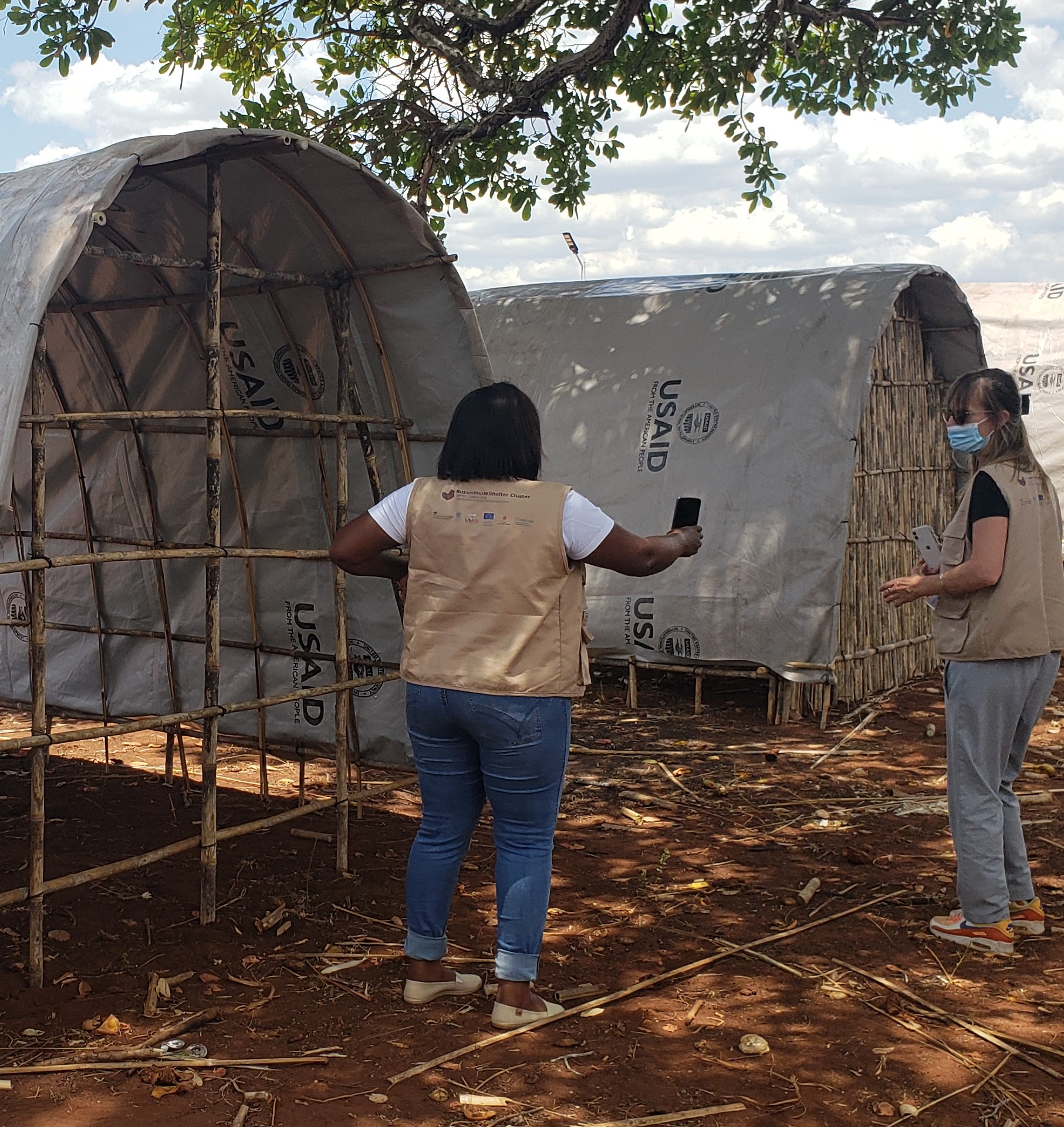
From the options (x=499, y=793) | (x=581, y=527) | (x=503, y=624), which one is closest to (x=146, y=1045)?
(x=499, y=793)

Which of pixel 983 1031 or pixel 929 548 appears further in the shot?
pixel 929 548

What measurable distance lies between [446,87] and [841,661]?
18.6ft

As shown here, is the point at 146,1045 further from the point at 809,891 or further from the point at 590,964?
the point at 809,891

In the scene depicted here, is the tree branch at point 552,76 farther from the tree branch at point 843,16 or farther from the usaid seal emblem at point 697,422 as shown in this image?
the usaid seal emblem at point 697,422

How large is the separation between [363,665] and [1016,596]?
314cm

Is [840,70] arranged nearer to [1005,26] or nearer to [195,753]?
[1005,26]

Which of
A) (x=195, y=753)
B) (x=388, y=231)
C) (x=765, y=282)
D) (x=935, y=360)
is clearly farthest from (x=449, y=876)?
(x=935, y=360)

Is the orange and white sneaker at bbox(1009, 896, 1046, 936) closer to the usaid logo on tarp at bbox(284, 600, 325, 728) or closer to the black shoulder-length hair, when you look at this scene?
the black shoulder-length hair

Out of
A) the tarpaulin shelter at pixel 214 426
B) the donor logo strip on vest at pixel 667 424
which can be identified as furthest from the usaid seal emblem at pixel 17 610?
the donor logo strip on vest at pixel 667 424

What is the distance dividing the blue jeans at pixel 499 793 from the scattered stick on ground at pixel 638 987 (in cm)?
18

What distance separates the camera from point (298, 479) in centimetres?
623

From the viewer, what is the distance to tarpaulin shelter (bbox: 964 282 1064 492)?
1566 cm

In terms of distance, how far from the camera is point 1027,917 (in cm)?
475

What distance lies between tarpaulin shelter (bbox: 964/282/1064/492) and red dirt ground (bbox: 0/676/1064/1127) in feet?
31.4
